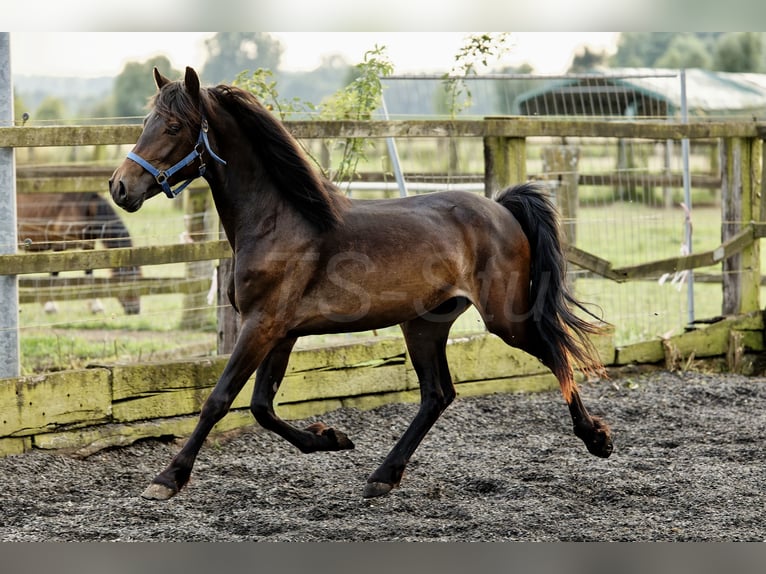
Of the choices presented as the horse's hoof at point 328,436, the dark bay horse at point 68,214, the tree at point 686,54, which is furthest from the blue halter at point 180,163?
the tree at point 686,54

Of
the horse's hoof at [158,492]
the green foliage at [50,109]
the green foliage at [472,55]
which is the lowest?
the horse's hoof at [158,492]

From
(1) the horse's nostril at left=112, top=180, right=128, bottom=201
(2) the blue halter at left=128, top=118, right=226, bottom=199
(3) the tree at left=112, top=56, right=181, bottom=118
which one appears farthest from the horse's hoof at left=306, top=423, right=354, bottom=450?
(3) the tree at left=112, top=56, right=181, bottom=118

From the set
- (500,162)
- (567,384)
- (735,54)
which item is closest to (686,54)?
(735,54)

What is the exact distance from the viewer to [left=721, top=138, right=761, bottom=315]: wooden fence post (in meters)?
7.73

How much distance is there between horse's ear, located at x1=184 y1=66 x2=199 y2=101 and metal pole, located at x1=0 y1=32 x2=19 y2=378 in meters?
1.44

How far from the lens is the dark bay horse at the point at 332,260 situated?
13.6 ft

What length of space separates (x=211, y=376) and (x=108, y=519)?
156cm

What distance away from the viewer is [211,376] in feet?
18.5

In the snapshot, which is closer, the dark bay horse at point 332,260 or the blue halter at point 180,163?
the blue halter at point 180,163

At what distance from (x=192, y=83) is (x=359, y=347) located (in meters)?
2.49

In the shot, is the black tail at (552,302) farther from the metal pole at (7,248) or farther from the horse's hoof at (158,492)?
the metal pole at (7,248)

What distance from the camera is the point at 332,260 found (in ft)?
14.8

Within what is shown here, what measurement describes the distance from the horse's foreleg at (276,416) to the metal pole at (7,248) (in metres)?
1.41

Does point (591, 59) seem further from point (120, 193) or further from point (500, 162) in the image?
point (120, 193)
